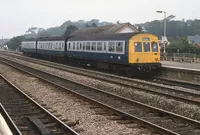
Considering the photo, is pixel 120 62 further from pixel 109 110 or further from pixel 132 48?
pixel 109 110

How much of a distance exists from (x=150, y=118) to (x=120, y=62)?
44.4ft

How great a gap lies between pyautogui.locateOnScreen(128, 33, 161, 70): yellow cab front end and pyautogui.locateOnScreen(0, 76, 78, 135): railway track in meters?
9.80

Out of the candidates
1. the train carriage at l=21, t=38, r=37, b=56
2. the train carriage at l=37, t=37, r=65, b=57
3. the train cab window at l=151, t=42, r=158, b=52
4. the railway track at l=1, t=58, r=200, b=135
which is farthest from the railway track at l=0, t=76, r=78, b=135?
the train carriage at l=21, t=38, r=37, b=56

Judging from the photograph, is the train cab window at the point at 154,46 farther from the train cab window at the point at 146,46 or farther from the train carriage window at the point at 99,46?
the train carriage window at the point at 99,46

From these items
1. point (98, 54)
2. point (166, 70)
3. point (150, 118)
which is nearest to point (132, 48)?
point (166, 70)

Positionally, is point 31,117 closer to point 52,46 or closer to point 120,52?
point 120,52

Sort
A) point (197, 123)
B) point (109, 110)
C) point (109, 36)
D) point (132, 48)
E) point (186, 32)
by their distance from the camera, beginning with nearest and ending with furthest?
point (197, 123) → point (109, 110) → point (132, 48) → point (109, 36) → point (186, 32)

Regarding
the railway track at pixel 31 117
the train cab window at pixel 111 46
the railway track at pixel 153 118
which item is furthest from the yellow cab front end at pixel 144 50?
the railway track at pixel 31 117

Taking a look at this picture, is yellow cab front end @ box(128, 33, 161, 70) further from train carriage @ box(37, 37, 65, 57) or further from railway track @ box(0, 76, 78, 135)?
train carriage @ box(37, 37, 65, 57)

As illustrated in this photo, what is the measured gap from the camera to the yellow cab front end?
2220 cm

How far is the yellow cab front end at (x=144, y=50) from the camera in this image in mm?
22203

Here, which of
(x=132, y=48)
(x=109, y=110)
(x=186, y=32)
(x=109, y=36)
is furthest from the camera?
(x=186, y=32)

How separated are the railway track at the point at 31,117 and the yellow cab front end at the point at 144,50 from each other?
9.80m

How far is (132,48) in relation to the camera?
22.2 m
